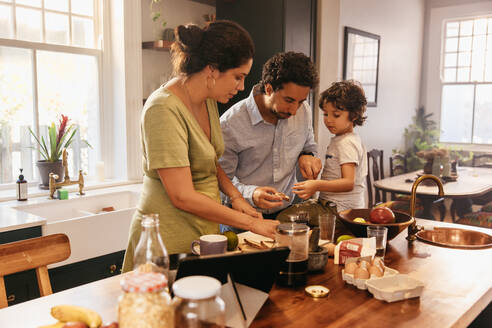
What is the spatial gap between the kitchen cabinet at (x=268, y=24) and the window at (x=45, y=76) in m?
1.03

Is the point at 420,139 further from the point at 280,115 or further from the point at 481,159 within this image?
the point at 280,115

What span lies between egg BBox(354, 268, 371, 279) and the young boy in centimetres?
79

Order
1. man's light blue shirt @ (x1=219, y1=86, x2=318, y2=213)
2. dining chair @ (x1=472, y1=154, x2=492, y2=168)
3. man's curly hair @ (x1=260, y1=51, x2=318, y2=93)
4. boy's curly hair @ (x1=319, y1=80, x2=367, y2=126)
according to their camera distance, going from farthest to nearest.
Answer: dining chair @ (x1=472, y1=154, x2=492, y2=168) → boy's curly hair @ (x1=319, y1=80, x2=367, y2=126) → man's light blue shirt @ (x1=219, y1=86, x2=318, y2=213) → man's curly hair @ (x1=260, y1=51, x2=318, y2=93)

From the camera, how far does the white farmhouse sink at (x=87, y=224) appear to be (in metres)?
2.42

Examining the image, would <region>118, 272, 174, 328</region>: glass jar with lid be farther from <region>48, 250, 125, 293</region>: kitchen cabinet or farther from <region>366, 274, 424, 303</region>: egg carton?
<region>48, 250, 125, 293</region>: kitchen cabinet

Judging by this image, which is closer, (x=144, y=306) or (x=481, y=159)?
(x=144, y=306)

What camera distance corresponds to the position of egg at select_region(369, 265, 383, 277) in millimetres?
1354

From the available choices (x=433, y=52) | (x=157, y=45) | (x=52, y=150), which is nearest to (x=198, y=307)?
(x=52, y=150)

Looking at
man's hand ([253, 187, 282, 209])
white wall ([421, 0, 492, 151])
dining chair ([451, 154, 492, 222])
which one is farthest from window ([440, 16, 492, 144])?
man's hand ([253, 187, 282, 209])

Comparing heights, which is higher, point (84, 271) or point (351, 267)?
point (351, 267)

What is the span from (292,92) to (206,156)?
555 mm

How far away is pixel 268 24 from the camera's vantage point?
11.4ft

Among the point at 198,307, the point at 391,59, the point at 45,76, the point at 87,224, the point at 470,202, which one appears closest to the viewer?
the point at 198,307

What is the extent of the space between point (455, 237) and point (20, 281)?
6.65 ft
